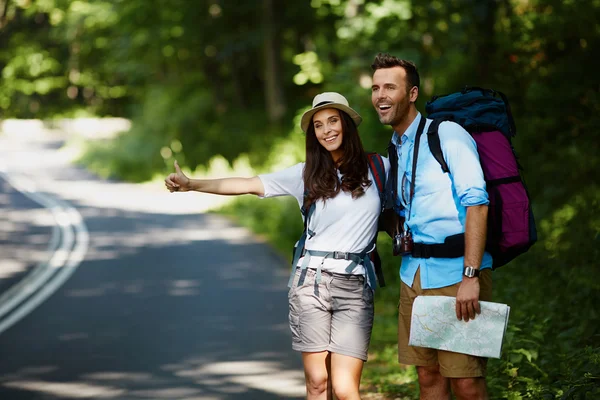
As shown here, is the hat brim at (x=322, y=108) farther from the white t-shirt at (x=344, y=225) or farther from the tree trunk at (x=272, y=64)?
the tree trunk at (x=272, y=64)

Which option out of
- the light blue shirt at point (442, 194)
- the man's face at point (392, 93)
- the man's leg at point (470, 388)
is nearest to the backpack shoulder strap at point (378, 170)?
the light blue shirt at point (442, 194)

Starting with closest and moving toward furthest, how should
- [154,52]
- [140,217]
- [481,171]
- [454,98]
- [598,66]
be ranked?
[481,171] < [454,98] < [598,66] < [140,217] < [154,52]

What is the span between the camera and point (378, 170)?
4668 mm

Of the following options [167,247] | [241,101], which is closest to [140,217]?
[167,247]

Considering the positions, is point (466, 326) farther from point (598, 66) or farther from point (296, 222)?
point (296, 222)

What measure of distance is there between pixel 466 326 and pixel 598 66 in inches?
332

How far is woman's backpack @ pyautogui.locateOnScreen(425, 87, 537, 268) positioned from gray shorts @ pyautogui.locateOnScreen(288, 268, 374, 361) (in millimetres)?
789

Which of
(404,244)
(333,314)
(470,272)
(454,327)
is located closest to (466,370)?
(454,327)

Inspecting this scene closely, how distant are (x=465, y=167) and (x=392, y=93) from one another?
1.82 ft

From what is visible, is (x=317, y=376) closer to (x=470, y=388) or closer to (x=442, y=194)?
(x=470, y=388)

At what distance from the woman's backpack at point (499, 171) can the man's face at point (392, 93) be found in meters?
0.19

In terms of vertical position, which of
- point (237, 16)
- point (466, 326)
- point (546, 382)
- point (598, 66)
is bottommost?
point (546, 382)

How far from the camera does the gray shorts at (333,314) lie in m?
4.60

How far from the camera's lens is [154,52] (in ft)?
109
